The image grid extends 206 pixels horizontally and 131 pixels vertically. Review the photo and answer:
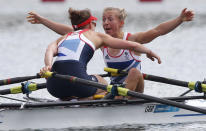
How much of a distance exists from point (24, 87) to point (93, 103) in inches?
54.9

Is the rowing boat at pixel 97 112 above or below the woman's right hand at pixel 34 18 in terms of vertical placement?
below

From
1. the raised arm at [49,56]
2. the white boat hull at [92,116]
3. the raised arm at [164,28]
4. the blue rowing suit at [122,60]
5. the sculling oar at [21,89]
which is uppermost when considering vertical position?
the raised arm at [164,28]

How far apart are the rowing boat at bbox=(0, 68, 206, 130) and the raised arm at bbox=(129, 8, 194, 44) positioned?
1115mm

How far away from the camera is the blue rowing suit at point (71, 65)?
32.4ft

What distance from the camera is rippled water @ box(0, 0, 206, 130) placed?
16.3m

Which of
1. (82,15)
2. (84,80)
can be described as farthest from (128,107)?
(82,15)

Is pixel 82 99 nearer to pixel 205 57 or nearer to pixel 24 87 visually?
pixel 24 87

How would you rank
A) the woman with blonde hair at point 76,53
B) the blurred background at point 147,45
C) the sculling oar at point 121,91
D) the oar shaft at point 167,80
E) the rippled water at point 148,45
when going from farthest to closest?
1. the blurred background at point 147,45
2. the rippled water at point 148,45
3. the oar shaft at point 167,80
4. the woman with blonde hair at point 76,53
5. the sculling oar at point 121,91

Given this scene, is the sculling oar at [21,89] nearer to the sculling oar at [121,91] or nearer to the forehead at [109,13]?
the sculling oar at [121,91]

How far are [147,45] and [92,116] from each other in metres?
13.7

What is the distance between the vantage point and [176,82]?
1091 cm

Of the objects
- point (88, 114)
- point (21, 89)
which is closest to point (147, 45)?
point (21, 89)

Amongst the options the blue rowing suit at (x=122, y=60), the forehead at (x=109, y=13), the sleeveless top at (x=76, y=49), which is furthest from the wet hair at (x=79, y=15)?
the blue rowing suit at (x=122, y=60)

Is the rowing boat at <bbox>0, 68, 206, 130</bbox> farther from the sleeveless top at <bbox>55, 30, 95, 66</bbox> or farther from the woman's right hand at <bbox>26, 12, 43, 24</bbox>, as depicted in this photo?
the woman's right hand at <bbox>26, 12, 43, 24</bbox>
